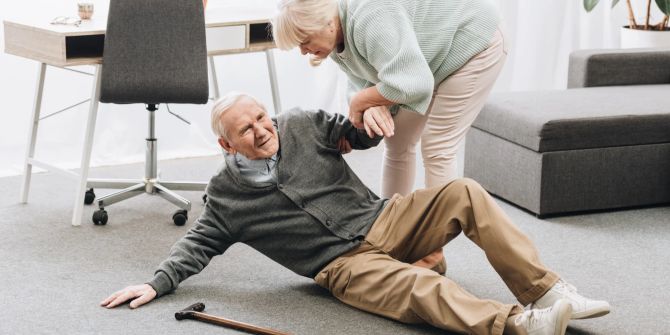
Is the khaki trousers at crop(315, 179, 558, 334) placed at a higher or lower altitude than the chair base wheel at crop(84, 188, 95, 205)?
higher

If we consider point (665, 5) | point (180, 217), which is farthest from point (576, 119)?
point (665, 5)

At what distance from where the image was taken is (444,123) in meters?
2.59

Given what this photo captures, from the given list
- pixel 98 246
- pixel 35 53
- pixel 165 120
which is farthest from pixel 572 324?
pixel 165 120

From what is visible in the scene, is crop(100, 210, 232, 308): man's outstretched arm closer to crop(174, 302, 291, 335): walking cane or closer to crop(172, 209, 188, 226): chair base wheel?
crop(174, 302, 291, 335): walking cane

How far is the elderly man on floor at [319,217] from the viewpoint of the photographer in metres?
2.35

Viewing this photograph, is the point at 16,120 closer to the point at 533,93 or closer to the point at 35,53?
the point at 35,53

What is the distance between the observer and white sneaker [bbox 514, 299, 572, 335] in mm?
2123

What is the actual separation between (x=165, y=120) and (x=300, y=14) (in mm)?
2088

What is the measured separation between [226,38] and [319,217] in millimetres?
1183

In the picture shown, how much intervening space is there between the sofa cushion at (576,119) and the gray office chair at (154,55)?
105 cm

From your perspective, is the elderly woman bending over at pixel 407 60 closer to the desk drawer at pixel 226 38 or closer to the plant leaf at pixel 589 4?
the desk drawer at pixel 226 38

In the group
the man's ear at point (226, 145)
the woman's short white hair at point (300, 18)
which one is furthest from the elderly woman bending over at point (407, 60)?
the man's ear at point (226, 145)

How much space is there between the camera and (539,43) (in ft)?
16.6


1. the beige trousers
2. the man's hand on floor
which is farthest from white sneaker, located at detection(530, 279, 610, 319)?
the man's hand on floor
